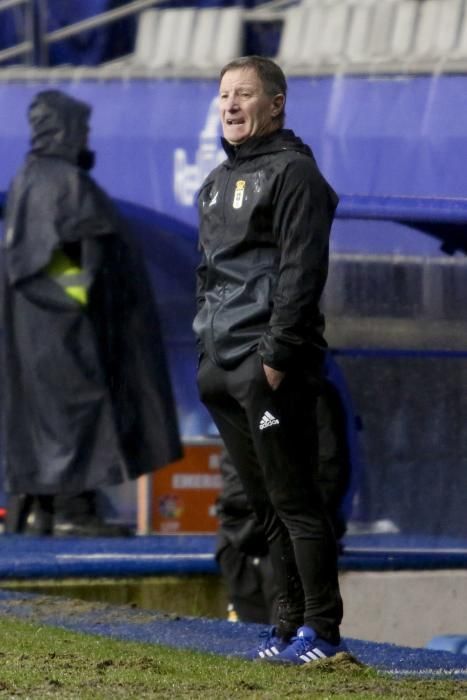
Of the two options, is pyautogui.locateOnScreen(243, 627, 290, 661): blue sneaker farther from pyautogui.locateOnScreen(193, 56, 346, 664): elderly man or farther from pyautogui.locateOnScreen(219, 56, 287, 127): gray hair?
pyautogui.locateOnScreen(219, 56, 287, 127): gray hair

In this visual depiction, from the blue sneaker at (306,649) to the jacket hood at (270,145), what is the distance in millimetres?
1329

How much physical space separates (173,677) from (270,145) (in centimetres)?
148

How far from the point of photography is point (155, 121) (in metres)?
11.9

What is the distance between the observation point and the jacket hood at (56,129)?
1147 cm

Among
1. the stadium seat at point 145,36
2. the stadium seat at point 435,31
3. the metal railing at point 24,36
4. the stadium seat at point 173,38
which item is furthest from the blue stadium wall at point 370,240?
the metal railing at point 24,36

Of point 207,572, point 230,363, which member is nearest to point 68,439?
point 207,572

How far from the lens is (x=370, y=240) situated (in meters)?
9.73

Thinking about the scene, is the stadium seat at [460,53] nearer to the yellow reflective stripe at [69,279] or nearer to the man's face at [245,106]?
the yellow reflective stripe at [69,279]

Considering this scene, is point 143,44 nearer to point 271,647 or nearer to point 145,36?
point 145,36

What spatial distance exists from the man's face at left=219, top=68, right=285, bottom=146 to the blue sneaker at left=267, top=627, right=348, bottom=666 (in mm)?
1386

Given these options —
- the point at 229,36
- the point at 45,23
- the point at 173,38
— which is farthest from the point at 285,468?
the point at 45,23

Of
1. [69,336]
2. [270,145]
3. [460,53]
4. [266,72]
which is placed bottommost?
[69,336]

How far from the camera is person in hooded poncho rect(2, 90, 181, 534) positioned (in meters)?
11.4

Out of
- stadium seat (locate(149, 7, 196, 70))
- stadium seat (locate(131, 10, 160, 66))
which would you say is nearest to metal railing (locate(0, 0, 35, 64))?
stadium seat (locate(131, 10, 160, 66))
